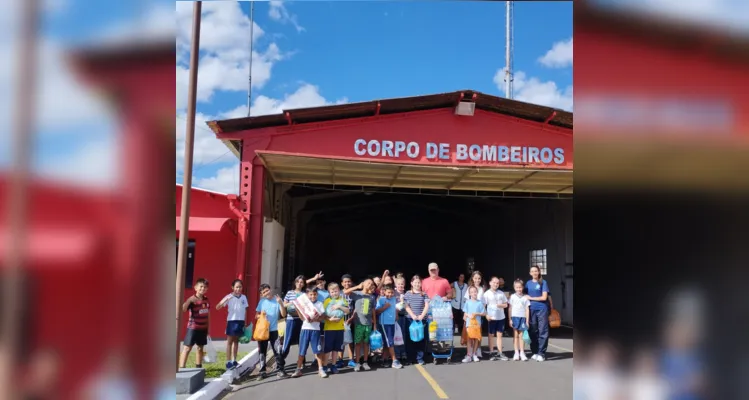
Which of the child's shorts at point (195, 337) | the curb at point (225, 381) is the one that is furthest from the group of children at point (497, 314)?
the child's shorts at point (195, 337)

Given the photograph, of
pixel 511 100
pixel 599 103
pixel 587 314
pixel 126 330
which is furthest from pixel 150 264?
pixel 511 100

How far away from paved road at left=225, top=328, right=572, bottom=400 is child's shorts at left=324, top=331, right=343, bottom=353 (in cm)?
40

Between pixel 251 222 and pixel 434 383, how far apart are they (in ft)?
18.5

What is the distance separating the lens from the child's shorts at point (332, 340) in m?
7.59

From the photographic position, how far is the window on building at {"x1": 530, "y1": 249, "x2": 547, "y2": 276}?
1713cm

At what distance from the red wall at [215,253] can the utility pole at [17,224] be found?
394 inches

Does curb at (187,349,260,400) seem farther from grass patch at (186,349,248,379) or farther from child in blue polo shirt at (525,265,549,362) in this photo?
child in blue polo shirt at (525,265,549,362)

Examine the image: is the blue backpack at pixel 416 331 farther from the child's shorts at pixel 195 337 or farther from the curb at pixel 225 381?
the child's shorts at pixel 195 337

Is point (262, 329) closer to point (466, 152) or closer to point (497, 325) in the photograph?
point (497, 325)

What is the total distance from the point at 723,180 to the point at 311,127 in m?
10.2

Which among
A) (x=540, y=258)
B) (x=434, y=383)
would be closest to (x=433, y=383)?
(x=434, y=383)

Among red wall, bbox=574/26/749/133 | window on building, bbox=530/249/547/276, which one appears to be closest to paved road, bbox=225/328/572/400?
red wall, bbox=574/26/749/133

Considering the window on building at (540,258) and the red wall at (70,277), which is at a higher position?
the red wall at (70,277)

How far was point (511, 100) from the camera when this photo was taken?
38.2 ft
